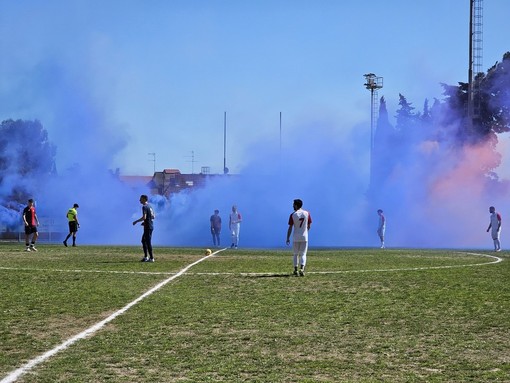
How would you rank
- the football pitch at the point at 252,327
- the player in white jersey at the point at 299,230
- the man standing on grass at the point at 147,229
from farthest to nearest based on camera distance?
the man standing on grass at the point at 147,229 → the player in white jersey at the point at 299,230 → the football pitch at the point at 252,327

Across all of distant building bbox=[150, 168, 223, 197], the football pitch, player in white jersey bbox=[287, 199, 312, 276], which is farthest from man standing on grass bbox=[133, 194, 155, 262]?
distant building bbox=[150, 168, 223, 197]

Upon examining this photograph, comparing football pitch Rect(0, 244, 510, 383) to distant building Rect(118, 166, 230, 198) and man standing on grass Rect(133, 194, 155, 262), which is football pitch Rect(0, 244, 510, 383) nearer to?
man standing on grass Rect(133, 194, 155, 262)

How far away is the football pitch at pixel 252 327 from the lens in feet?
26.3

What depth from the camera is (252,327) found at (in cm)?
1095

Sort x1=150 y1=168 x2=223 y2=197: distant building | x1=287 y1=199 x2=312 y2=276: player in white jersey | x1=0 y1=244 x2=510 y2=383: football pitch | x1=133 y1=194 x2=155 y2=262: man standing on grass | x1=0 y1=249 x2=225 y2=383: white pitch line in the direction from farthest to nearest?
x1=150 y1=168 x2=223 y2=197: distant building < x1=133 y1=194 x2=155 y2=262: man standing on grass < x1=287 y1=199 x2=312 y2=276: player in white jersey < x1=0 y1=244 x2=510 y2=383: football pitch < x1=0 y1=249 x2=225 y2=383: white pitch line

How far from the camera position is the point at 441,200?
61.0 m

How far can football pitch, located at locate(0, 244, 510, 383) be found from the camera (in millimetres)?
8016

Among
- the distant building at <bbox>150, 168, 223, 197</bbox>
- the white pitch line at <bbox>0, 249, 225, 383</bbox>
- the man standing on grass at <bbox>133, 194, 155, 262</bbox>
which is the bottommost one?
the white pitch line at <bbox>0, 249, 225, 383</bbox>

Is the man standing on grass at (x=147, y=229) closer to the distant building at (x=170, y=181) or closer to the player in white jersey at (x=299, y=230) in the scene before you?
the player in white jersey at (x=299, y=230)

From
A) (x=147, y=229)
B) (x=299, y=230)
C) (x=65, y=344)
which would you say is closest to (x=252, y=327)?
(x=65, y=344)

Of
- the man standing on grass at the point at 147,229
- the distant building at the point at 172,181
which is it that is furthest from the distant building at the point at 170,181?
the man standing on grass at the point at 147,229

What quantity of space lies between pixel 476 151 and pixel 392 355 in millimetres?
56487

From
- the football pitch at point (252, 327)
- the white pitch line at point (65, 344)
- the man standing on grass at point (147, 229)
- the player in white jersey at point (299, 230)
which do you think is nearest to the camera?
the white pitch line at point (65, 344)

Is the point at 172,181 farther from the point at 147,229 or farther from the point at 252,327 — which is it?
the point at 252,327
